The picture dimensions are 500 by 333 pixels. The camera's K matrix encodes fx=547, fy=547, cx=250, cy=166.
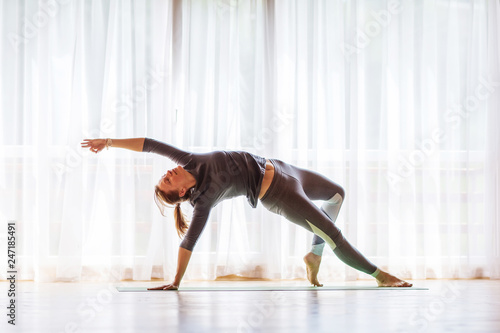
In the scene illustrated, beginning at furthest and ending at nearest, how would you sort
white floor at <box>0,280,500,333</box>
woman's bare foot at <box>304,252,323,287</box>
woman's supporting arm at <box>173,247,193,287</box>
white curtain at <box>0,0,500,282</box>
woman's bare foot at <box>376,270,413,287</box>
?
1. white curtain at <box>0,0,500,282</box>
2. woman's bare foot at <box>304,252,323,287</box>
3. woman's bare foot at <box>376,270,413,287</box>
4. woman's supporting arm at <box>173,247,193,287</box>
5. white floor at <box>0,280,500,333</box>

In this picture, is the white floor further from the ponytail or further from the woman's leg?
the ponytail

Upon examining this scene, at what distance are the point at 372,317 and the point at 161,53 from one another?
2.54m

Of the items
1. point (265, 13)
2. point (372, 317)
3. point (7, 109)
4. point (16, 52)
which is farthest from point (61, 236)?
point (372, 317)

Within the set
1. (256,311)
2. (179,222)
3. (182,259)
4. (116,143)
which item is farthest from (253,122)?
(256,311)

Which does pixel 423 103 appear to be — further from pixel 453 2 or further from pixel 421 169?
pixel 453 2

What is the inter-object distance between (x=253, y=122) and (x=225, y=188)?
1.17 meters

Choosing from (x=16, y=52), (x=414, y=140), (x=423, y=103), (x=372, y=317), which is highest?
(x=16, y=52)

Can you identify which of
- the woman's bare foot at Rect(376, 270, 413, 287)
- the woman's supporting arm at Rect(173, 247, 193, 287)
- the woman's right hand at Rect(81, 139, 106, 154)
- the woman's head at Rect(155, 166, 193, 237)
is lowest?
the woman's bare foot at Rect(376, 270, 413, 287)

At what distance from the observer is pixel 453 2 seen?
4.00 meters

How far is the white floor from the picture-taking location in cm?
159

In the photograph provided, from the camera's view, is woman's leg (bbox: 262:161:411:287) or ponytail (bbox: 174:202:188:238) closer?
woman's leg (bbox: 262:161:411:287)

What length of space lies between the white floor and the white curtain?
88 centimetres

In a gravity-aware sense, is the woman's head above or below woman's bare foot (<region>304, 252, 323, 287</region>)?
above

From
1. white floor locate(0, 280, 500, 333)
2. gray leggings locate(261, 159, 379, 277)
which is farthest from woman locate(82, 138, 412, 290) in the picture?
white floor locate(0, 280, 500, 333)
